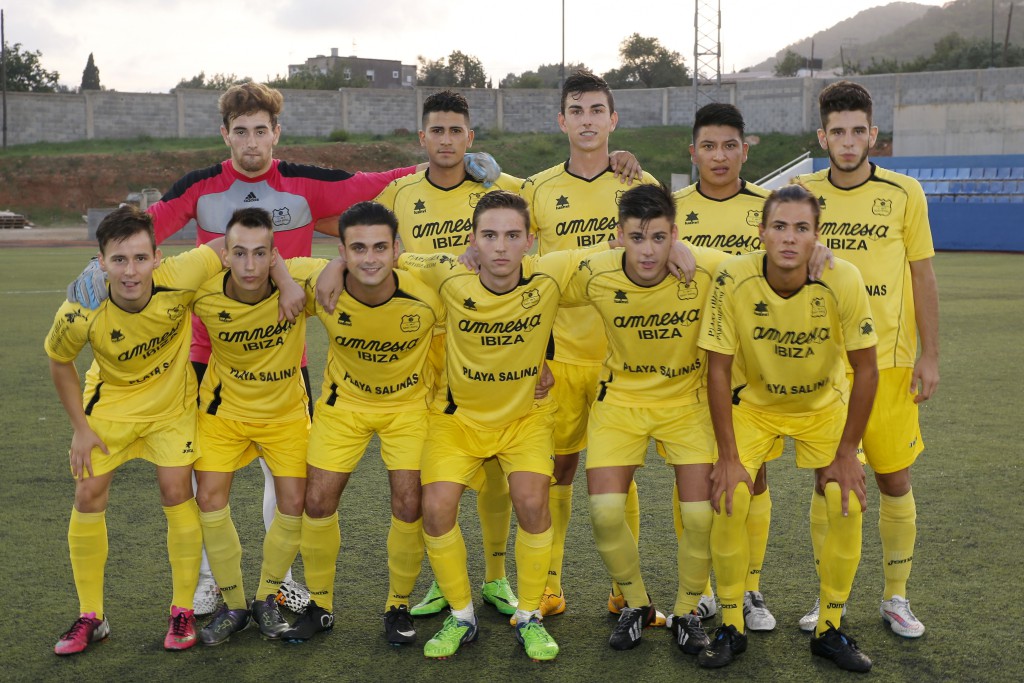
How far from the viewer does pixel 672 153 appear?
42.7 meters

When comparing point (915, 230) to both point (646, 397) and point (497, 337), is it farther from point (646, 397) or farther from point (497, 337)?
point (497, 337)

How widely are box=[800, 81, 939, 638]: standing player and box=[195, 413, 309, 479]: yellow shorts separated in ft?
7.05

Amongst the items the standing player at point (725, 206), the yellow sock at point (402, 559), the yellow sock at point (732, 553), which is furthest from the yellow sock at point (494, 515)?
the yellow sock at point (732, 553)

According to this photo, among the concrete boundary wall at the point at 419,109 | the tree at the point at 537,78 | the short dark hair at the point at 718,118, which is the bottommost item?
the short dark hair at the point at 718,118

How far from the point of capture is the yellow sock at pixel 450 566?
3.73m

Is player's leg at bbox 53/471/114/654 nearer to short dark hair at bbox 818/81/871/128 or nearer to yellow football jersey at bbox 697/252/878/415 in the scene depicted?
yellow football jersey at bbox 697/252/878/415

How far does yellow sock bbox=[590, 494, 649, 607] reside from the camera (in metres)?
3.67

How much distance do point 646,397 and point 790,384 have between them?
56cm

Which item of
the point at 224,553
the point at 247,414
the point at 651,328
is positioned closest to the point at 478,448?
the point at 651,328

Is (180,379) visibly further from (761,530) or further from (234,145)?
(761,530)

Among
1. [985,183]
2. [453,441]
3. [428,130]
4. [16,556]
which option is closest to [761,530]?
[453,441]

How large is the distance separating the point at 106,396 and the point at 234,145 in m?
1.22

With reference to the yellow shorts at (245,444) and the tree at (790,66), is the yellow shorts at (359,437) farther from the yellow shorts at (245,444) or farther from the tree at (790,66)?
the tree at (790,66)

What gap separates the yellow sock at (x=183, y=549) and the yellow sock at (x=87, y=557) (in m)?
0.27
